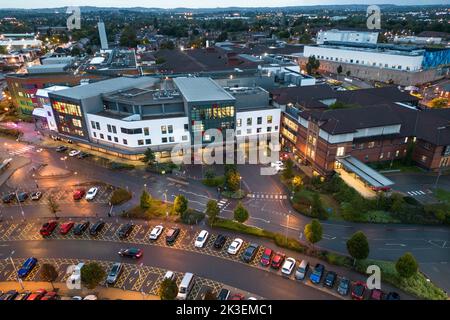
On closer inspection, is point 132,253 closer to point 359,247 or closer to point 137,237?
point 137,237

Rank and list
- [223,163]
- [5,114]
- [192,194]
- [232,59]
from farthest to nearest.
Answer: [232,59] < [5,114] < [223,163] < [192,194]

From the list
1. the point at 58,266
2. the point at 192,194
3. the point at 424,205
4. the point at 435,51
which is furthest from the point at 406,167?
the point at 435,51

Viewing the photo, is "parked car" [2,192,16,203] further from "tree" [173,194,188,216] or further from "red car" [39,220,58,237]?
"tree" [173,194,188,216]

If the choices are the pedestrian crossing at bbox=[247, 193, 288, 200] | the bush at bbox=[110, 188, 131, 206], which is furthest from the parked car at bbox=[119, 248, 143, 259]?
the pedestrian crossing at bbox=[247, 193, 288, 200]

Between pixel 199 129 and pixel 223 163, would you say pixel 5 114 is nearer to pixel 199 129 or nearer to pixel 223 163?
pixel 199 129

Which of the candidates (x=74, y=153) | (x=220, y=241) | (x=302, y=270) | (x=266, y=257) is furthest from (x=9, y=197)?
(x=302, y=270)

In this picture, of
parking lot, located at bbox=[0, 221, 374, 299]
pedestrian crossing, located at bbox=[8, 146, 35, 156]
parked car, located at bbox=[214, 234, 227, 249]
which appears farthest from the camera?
pedestrian crossing, located at bbox=[8, 146, 35, 156]

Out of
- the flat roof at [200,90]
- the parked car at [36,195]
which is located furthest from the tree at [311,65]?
the parked car at [36,195]
